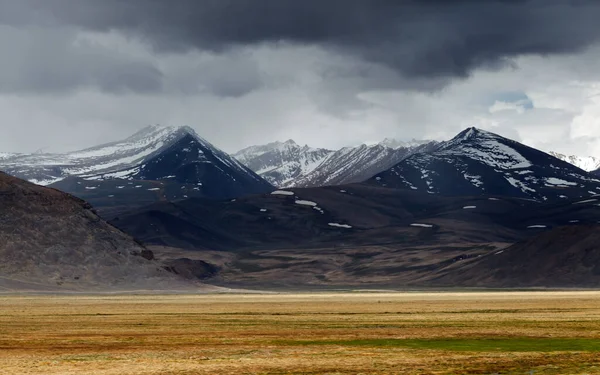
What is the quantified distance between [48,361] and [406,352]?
20.9m

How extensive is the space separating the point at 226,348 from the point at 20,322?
130 feet

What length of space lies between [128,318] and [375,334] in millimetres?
37399

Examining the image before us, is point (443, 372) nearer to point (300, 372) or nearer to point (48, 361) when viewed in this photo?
point (300, 372)

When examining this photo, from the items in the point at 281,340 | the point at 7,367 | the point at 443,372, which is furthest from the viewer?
the point at 281,340

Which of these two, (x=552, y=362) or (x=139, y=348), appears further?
(x=139, y=348)

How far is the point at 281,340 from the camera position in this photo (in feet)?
226

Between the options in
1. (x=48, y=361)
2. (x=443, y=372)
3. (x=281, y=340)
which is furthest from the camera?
(x=281, y=340)

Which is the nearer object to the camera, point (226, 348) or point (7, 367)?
point (7, 367)

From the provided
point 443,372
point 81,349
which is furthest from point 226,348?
point 443,372

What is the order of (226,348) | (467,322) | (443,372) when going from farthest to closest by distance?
(467,322), (226,348), (443,372)

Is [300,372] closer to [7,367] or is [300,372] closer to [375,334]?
[7,367]

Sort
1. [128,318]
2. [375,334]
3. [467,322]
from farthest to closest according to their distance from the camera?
1. [128,318]
2. [467,322]
3. [375,334]

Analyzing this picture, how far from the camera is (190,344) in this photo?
64625mm

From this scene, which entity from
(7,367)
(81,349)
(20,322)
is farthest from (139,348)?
(20,322)
